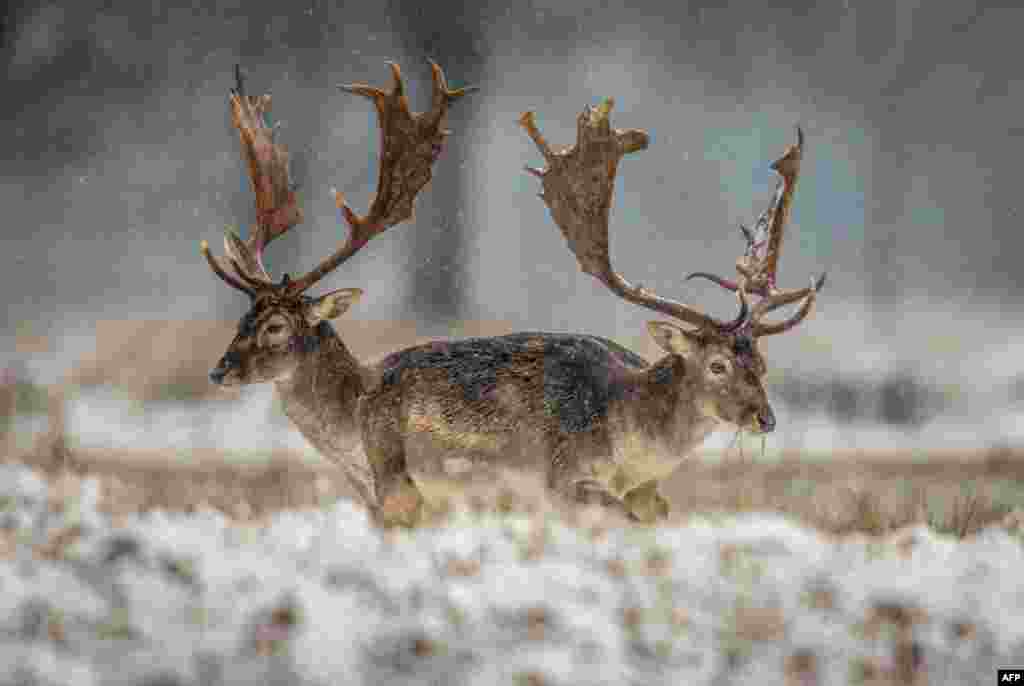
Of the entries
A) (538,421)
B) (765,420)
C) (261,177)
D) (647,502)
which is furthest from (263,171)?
(765,420)

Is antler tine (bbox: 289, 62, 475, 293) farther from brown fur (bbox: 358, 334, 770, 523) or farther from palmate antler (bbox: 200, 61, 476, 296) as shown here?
brown fur (bbox: 358, 334, 770, 523)

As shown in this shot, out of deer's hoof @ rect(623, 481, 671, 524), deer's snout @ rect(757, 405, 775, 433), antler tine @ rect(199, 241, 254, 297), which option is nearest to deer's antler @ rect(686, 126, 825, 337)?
deer's snout @ rect(757, 405, 775, 433)

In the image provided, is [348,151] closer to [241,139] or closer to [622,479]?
[241,139]

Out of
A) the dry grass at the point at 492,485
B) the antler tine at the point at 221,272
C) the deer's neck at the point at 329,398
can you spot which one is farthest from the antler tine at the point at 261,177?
the dry grass at the point at 492,485

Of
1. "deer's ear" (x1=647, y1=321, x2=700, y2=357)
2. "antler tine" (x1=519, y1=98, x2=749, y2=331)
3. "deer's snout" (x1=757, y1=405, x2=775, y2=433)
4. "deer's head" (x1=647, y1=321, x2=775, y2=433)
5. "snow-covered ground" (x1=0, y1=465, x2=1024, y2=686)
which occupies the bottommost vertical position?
"snow-covered ground" (x1=0, y1=465, x2=1024, y2=686)

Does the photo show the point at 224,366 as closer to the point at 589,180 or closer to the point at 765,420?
the point at 589,180

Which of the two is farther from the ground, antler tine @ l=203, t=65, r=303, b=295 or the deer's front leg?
antler tine @ l=203, t=65, r=303, b=295

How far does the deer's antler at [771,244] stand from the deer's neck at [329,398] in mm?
1338

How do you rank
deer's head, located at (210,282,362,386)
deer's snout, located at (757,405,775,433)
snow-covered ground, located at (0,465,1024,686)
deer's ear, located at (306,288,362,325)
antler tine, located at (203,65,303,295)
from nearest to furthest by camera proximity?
snow-covered ground, located at (0,465,1024,686), deer's snout, located at (757,405,775,433), deer's head, located at (210,282,362,386), deer's ear, located at (306,288,362,325), antler tine, located at (203,65,303,295)

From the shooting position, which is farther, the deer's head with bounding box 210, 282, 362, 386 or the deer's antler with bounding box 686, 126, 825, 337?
the deer's antler with bounding box 686, 126, 825, 337

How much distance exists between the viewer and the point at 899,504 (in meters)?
4.98

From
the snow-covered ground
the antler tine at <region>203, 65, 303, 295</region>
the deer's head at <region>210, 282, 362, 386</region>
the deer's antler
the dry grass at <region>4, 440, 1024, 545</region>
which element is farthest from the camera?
the antler tine at <region>203, 65, 303, 295</region>

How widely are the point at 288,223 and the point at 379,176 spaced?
0.53m

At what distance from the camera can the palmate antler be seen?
14.6ft
